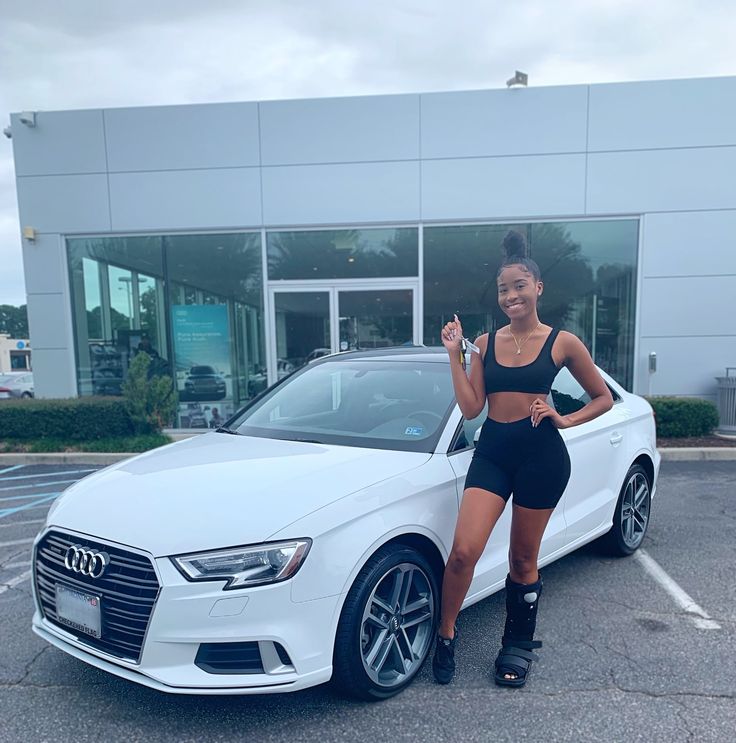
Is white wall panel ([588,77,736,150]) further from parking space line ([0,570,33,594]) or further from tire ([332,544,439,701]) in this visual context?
parking space line ([0,570,33,594])

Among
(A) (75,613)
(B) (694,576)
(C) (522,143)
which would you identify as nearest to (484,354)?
(A) (75,613)

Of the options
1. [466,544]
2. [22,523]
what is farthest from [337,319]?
[466,544]

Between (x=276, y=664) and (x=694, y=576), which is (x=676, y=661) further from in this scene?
(x=276, y=664)

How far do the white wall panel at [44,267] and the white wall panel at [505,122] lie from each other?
660cm

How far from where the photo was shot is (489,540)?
299cm

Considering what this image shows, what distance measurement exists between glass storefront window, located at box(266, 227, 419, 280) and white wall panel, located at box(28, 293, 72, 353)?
151 inches

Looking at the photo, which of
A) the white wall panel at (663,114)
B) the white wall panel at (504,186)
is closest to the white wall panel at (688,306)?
the white wall panel at (504,186)

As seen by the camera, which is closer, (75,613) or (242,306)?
(75,613)

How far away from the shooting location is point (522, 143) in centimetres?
920

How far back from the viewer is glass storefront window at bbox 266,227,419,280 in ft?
31.7

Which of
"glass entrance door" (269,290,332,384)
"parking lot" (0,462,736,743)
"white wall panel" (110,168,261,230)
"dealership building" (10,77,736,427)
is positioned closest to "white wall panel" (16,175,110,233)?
"dealership building" (10,77,736,427)

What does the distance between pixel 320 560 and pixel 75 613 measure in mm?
1130

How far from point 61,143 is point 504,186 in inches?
296

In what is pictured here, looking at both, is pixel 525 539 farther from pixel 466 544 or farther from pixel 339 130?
pixel 339 130
